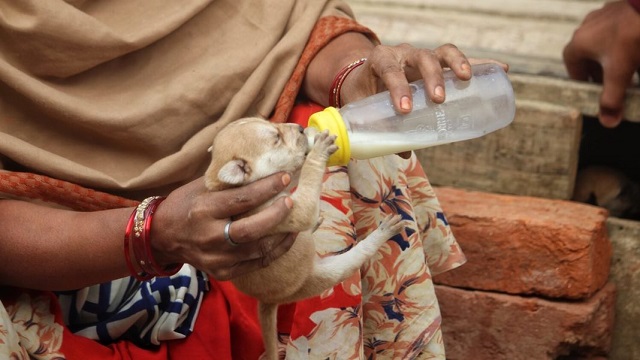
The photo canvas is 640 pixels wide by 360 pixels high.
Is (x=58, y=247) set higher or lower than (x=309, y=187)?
lower

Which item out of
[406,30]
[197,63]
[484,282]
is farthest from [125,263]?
[406,30]

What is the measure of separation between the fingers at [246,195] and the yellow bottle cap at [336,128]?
10 cm

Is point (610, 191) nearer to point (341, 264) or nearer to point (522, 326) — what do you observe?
point (522, 326)

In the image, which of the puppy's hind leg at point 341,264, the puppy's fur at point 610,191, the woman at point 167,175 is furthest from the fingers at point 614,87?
the puppy's hind leg at point 341,264

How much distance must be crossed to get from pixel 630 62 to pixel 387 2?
3.71 feet

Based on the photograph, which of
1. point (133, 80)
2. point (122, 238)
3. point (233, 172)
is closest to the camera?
point (233, 172)

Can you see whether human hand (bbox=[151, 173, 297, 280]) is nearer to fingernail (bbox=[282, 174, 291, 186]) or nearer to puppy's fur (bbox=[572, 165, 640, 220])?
fingernail (bbox=[282, 174, 291, 186])

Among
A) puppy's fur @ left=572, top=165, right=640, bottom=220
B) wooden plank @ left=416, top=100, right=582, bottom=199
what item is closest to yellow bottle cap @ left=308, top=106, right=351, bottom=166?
wooden plank @ left=416, top=100, right=582, bottom=199

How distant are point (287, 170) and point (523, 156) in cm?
130

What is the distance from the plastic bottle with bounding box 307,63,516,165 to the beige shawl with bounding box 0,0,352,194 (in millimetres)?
411

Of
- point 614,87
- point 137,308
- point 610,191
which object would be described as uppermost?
point 614,87

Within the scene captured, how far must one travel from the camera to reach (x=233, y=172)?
1.50m

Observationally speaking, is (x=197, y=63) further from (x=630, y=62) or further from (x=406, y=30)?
(x=406, y=30)

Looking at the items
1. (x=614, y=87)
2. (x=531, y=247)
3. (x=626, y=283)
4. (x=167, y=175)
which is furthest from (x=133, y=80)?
(x=626, y=283)
